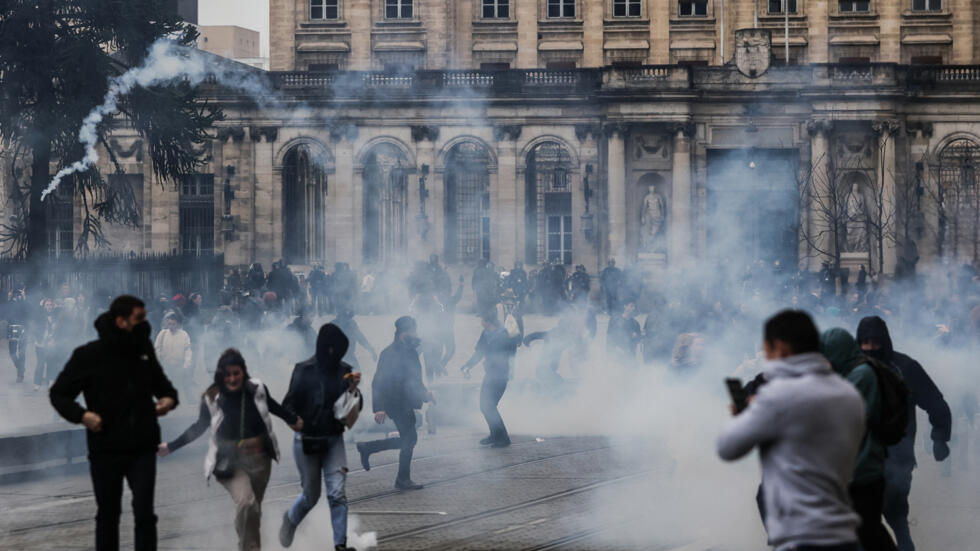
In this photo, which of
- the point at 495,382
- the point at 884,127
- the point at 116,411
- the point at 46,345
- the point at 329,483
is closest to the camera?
the point at 116,411

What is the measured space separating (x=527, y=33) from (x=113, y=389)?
155ft

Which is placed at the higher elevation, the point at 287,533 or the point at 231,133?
the point at 231,133

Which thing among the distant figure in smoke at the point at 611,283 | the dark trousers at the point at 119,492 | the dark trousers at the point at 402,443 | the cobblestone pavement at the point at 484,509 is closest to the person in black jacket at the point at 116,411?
the dark trousers at the point at 119,492

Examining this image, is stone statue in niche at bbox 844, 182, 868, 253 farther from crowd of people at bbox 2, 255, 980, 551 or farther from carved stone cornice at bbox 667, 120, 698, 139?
crowd of people at bbox 2, 255, 980, 551

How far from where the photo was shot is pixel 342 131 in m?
48.1

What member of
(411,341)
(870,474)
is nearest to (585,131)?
(411,341)

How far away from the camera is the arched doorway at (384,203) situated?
4741cm

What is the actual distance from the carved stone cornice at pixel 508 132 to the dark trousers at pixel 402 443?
112ft

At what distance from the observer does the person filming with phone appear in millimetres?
6012

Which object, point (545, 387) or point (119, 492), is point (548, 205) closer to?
point (545, 387)

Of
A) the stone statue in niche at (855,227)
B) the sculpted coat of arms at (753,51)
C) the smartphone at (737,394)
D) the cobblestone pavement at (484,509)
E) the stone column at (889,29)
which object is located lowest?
the cobblestone pavement at (484,509)

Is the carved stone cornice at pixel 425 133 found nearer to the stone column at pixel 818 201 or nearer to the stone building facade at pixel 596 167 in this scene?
the stone building facade at pixel 596 167

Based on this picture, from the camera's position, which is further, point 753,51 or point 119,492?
point 753,51

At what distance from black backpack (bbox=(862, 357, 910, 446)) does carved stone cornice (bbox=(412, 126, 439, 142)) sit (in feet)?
132
